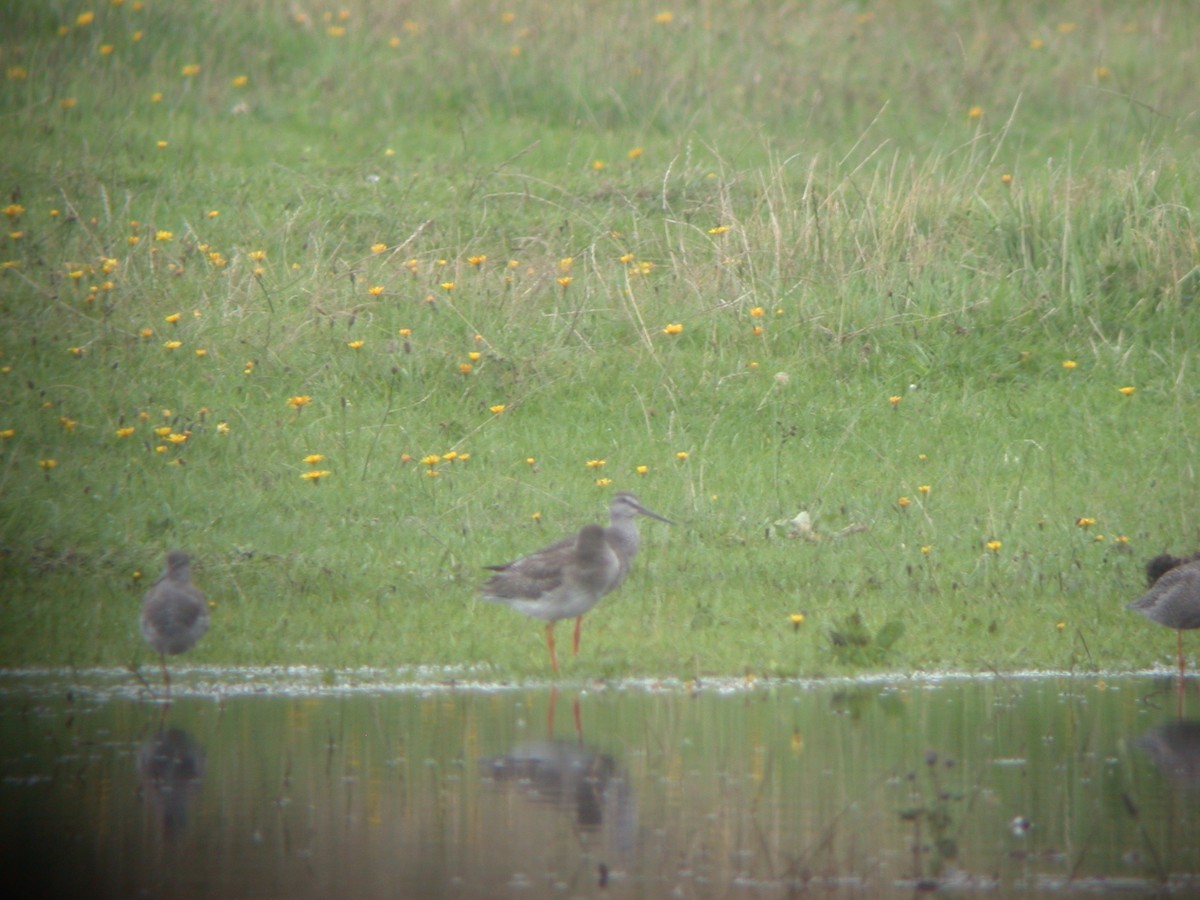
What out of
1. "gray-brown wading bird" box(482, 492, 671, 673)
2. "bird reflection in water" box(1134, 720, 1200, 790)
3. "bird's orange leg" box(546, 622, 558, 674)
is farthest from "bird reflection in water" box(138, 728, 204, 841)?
"bird reflection in water" box(1134, 720, 1200, 790)

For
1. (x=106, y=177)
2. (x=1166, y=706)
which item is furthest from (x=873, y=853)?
(x=106, y=177)

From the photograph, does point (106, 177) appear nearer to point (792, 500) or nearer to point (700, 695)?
point (792, 500)

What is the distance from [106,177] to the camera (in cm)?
1526

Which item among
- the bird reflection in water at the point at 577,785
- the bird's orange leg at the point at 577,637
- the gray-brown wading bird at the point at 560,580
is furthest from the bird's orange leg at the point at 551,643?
the bird reflection in water at the point at 577,785

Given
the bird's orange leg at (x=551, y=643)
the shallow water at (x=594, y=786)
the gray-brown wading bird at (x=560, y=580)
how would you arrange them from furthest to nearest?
the gray-brown wading bird at (x=560, y=580), the bird's orange leg at (x=551, y=643), the shallow water at (x=594, y=786)

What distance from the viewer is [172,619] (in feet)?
26.3

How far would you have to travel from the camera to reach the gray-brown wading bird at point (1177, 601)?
28.2ft

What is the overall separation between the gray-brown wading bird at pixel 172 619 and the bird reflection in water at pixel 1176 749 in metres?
4.28

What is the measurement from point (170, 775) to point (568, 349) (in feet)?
21.2

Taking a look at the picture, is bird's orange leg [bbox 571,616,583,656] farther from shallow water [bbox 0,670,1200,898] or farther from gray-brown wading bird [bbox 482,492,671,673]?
shallow water [bbox 0,670,1200,898]

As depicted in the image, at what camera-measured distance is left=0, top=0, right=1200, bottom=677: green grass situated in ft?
30.6

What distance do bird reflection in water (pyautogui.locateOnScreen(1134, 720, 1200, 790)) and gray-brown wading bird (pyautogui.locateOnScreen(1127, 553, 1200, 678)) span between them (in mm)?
1166

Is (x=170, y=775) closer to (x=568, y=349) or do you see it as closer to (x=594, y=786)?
(x=594, y=786)

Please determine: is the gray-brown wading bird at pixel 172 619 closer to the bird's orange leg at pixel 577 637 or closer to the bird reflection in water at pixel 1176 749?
the bird's orange leg at pixel 577 637
